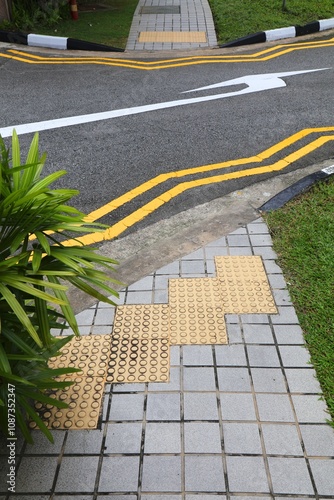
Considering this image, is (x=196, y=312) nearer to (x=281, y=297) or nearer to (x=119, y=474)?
(x=281, y=297)

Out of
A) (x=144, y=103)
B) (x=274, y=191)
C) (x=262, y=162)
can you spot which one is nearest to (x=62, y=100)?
(x=144, y=103)

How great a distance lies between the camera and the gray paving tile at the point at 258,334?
11.8 ft

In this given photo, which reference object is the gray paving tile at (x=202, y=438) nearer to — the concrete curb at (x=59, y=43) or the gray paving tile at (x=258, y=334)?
the gray paving tile at (x=258, y=334)

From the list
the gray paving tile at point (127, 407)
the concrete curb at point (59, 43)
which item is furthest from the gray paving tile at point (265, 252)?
the concrete curb at point (59, 43)

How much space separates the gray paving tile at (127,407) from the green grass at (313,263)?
1.09m

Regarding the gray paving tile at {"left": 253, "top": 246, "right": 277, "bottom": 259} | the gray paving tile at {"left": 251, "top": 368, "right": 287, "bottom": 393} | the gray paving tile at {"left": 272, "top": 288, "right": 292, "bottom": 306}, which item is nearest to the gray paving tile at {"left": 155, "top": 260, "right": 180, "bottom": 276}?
the gray paving tile at {"left": 253, "top": 246, "right": 277, "bottom": 259}

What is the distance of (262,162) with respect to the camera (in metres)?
6.26

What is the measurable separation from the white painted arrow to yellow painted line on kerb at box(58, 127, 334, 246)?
175cm

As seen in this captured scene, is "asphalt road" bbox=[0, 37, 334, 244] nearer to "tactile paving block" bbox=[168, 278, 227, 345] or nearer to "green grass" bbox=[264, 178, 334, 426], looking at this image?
"green grass" bbox=[264, 178, 334, 426]

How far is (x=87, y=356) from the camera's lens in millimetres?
3506

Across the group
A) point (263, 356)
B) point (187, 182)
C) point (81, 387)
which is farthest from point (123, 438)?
point (187, 182)

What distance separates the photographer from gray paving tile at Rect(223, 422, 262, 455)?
115 inches

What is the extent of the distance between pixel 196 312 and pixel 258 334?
48 cm

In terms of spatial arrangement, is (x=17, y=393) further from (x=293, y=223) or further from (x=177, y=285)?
(x=293, y=223)
